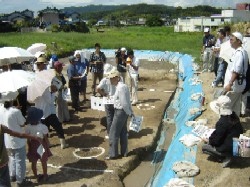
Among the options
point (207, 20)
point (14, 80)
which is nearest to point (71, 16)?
point (207, 20)

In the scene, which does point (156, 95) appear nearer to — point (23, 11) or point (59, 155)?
point (59, 155)

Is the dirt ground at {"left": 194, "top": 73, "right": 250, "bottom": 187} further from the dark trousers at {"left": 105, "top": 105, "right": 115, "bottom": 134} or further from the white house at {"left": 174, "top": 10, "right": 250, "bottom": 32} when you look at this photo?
the white house at {"left": 174, "top": 10, "right": 250, "bottom": 32}

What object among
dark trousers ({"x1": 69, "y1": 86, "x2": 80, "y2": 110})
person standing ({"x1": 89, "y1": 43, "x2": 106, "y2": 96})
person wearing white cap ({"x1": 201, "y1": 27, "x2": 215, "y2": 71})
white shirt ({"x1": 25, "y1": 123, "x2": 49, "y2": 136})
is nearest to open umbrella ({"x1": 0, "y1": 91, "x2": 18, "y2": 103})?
white shirt ({"x1": 25, "y1": 123, "x2": 49, "y2": 136})

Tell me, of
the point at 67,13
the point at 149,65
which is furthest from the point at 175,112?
the point at 67,13

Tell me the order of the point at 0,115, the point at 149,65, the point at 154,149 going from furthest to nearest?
the point at 149,65 < the point at 154,149 < the point at 0,115

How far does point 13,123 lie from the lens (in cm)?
510

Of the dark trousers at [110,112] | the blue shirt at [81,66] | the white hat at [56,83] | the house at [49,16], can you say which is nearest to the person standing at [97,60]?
the blue shirt at [81,66]

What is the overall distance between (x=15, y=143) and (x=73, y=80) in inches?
163

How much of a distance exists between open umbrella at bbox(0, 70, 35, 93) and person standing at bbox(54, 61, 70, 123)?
46.0 inches

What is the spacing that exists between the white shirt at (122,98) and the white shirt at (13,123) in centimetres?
175

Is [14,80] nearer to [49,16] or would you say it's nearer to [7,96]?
[7,96]

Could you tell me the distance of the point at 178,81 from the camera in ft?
47.5

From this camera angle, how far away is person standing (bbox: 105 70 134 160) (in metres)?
6.01

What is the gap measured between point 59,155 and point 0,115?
1.96 m
